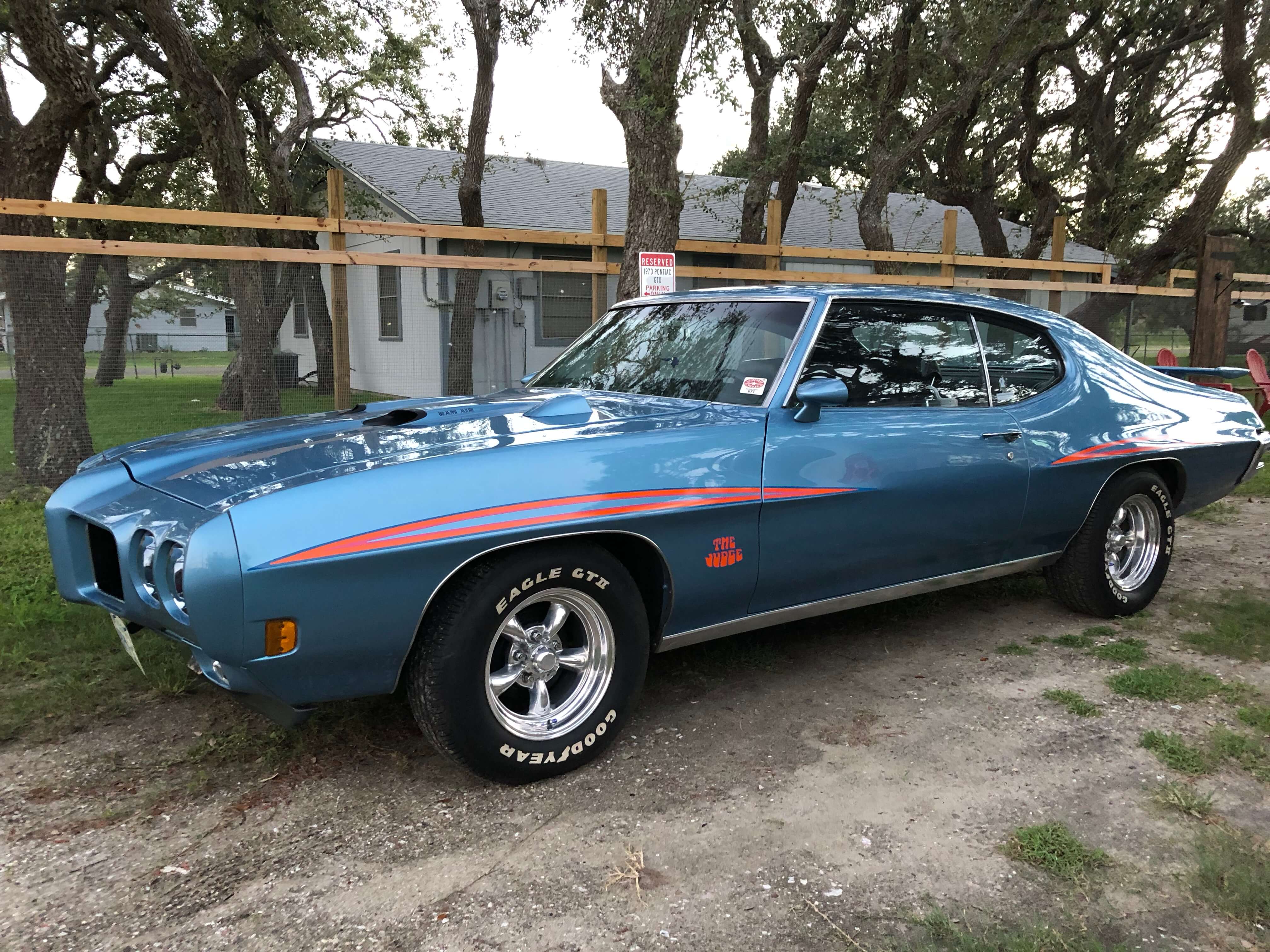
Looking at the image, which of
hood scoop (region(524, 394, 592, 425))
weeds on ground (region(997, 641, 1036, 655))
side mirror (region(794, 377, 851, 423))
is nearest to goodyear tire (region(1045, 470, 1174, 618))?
weeds on ground (region(997, 641, 1036, 655))

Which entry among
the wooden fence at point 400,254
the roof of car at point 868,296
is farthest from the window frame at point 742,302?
the wooden fence at point 400,254

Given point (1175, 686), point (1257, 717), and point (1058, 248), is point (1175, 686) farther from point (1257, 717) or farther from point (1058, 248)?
point (1058, 248)

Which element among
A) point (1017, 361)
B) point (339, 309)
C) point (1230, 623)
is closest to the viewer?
point (1017, 361)

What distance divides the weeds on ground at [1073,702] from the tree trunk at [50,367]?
21.3 ft

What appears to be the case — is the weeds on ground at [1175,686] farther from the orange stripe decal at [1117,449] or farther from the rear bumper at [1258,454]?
the rear bumper at [1258,454]

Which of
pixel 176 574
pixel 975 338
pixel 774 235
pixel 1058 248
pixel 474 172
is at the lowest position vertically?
pixel 176 574

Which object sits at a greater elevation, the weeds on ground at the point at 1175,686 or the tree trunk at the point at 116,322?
the tree trunk at the point at 116,322

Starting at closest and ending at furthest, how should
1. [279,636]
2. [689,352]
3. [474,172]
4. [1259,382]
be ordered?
1. [279,636]
2. [689,352]
3. [1259,382]
4. [474,172]

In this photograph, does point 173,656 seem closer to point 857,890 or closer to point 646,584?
point 646,584

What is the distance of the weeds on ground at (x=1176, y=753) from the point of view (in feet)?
10.4

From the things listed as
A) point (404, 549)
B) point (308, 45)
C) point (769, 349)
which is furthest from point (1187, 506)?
point (308, 45)

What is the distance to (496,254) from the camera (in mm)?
15148

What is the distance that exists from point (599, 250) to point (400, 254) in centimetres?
189

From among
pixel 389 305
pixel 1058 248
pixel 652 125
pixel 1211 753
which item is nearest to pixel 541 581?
pixel 1211 753
